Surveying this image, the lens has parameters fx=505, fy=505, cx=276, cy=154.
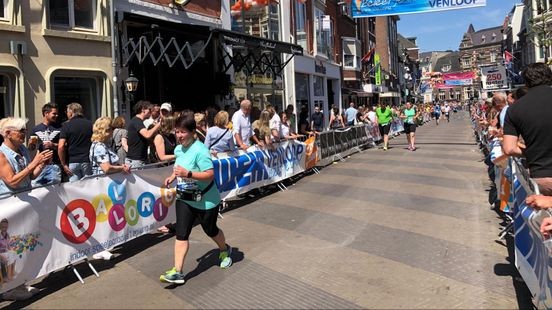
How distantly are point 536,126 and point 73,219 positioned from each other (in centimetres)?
436

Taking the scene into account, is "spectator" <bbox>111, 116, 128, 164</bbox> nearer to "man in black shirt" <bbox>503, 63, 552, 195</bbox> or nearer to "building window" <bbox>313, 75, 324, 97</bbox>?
"man in black shirt" <bbox>503, 63, 552, 195</bbox>

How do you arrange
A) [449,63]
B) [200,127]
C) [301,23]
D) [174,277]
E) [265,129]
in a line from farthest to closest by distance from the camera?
1. [449,63]
2. [301,23]
3. [265,129]
4. [200,127]
5. [174,277]

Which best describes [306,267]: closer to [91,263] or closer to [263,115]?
[91,263]

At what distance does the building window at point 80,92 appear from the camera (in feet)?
37.4

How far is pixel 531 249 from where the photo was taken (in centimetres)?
399

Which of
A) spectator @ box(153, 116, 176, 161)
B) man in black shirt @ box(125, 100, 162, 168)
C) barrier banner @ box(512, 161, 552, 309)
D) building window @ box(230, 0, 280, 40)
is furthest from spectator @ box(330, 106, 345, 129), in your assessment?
barrier banner @ box(512, 161, 552, 309)

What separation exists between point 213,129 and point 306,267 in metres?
4.00

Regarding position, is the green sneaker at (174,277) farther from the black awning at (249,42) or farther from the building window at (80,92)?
the black awning at (249,42)

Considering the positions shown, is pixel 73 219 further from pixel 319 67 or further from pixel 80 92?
pixel 319 67

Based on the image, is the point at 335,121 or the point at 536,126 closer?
the point at 536,126

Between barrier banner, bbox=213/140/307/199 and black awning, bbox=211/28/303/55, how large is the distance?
14.0ft

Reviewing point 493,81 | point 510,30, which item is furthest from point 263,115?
point 510,30

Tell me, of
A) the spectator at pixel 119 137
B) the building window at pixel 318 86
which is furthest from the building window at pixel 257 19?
the spectator at pixel 119 137


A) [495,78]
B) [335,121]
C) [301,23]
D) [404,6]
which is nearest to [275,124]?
[335,121]
